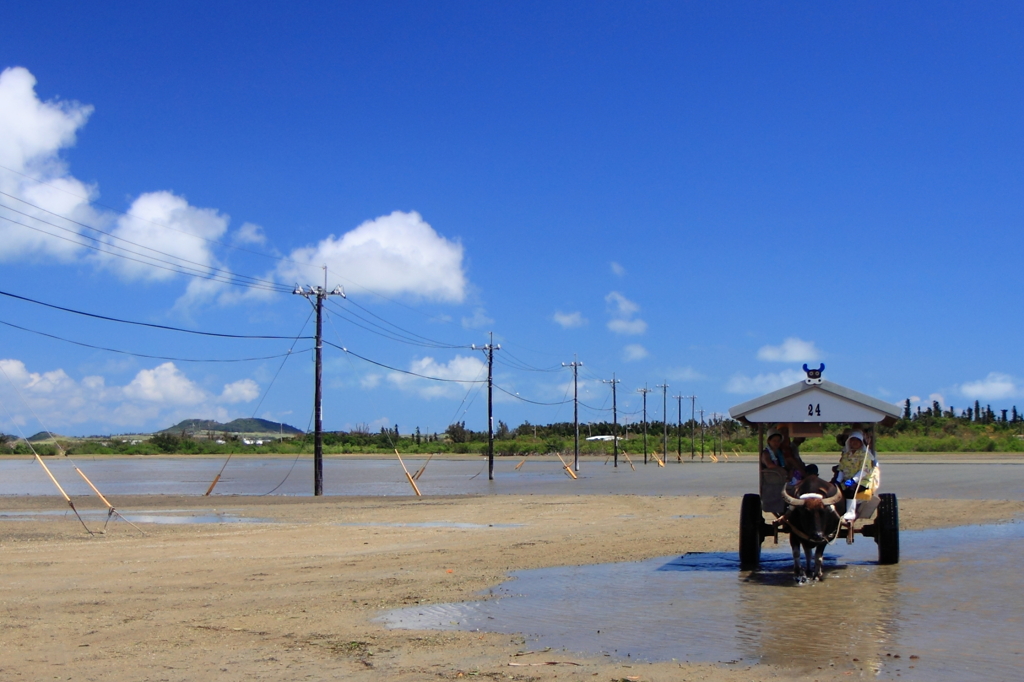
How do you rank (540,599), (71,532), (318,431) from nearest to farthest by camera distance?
(540,599) → (71,532) → (318,431)

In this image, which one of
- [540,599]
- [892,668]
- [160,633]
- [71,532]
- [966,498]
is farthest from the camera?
[966,498]

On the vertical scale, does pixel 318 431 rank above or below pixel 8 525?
above

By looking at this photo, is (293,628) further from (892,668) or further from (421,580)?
(892,668)

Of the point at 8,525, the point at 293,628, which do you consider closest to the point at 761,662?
the point at 293,628

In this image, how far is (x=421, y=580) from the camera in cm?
1311

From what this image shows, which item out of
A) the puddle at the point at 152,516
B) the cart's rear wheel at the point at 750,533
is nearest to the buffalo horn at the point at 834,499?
the cart's rear wheel at the point at 750,533

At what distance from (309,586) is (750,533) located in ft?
19.5

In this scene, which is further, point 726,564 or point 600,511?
point 600,511

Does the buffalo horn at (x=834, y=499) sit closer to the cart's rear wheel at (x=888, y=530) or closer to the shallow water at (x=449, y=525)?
the cart's rear wheel at (x=888, y=530)

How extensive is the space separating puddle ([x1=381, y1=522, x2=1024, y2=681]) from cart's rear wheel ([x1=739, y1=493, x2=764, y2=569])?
0.24m

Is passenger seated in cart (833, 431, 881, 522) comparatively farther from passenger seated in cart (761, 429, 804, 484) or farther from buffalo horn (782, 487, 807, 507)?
buffalo horn (782, 487, 807, 507)

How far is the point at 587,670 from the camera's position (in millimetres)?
8055

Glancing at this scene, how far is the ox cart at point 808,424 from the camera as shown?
1323 centimetres

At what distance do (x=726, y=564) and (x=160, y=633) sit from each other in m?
8.09
